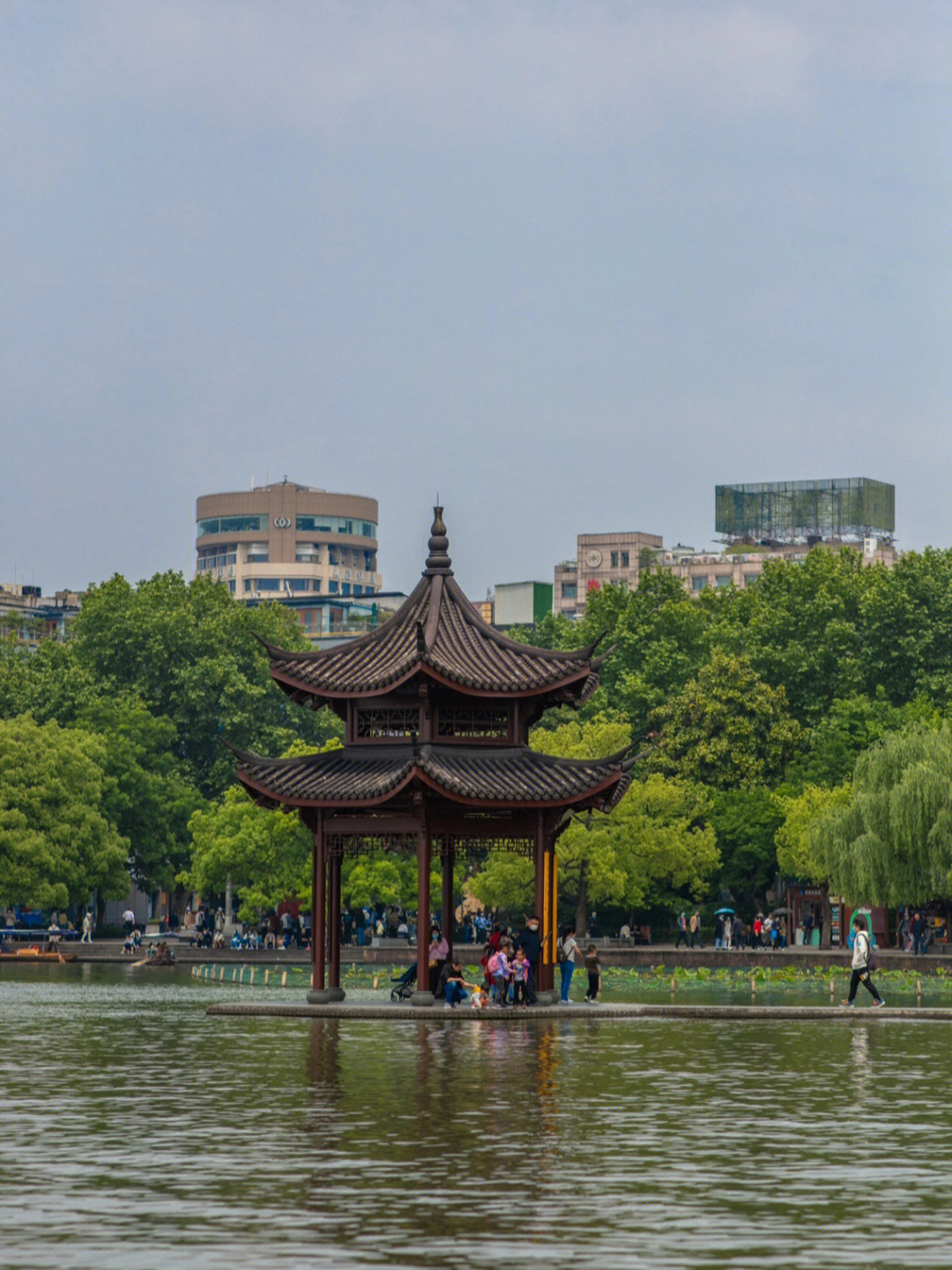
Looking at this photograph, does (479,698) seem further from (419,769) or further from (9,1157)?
(9,1157)

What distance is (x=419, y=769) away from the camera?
38812 millimetres

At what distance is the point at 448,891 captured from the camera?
4409cm

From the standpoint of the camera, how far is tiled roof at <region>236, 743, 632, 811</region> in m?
39.4

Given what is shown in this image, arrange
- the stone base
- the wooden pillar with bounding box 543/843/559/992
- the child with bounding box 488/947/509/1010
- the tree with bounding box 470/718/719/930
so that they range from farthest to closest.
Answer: the tree with bounding box 470/718/719/930, the stone base, the wooden pillar with bounding box 543/843/559/992, the child with bounding box 488/947/509/1010

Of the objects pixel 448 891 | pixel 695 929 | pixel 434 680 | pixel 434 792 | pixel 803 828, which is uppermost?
pixel 434 680

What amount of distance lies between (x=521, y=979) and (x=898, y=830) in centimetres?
2860

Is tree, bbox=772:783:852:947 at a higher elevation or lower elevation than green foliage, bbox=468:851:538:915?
higher

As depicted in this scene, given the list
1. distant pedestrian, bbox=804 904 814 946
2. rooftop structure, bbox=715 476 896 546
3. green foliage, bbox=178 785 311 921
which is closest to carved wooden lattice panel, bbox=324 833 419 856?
green foliage, bbox=178 785 311 921

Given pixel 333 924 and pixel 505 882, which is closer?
pixel 333 924

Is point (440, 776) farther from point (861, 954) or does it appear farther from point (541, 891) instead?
point (861, 954)

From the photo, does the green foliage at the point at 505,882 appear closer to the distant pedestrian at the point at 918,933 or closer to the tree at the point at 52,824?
the distant pedestrian at the point at 918,933

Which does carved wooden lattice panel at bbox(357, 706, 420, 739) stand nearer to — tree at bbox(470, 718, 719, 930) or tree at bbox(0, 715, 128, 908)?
tree at bbox(470, 718, 719, 930)

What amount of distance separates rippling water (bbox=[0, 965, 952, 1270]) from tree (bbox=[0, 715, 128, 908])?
4916 cm

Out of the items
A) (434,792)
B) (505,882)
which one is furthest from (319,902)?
(505,882)
